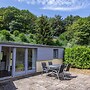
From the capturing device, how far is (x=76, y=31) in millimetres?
41344

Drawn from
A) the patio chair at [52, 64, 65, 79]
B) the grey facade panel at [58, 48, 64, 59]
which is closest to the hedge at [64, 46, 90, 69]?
the grey facade panel at [58, 48, 64, 59]

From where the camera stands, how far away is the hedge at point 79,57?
21.0 meters

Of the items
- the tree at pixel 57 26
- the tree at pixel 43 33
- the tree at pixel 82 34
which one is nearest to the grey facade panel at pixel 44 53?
the tree at pixel 43 33

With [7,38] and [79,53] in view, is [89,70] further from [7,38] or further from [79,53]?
[7,38]

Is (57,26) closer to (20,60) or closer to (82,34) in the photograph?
(82,34)

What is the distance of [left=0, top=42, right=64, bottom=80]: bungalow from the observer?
1490cm

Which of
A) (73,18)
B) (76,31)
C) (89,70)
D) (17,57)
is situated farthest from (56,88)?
(73,18)

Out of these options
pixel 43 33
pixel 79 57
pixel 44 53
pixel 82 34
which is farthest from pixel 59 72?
pixel 82 34

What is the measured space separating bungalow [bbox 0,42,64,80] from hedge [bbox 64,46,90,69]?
337 centimetres

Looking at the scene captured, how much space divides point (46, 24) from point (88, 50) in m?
18.6

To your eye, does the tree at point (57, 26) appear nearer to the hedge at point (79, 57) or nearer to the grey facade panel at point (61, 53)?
the grey facade panel at point (61, 53)

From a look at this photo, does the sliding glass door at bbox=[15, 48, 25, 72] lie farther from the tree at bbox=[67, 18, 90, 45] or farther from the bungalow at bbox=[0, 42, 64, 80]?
the tree at bbox=[67, 18, 90, 45]

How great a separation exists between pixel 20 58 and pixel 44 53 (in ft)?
13.5

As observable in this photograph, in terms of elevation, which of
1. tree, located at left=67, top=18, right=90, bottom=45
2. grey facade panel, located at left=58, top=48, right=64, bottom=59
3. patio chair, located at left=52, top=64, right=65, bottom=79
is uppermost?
tree, located at left=67, top=18, right=90, bottom=45
